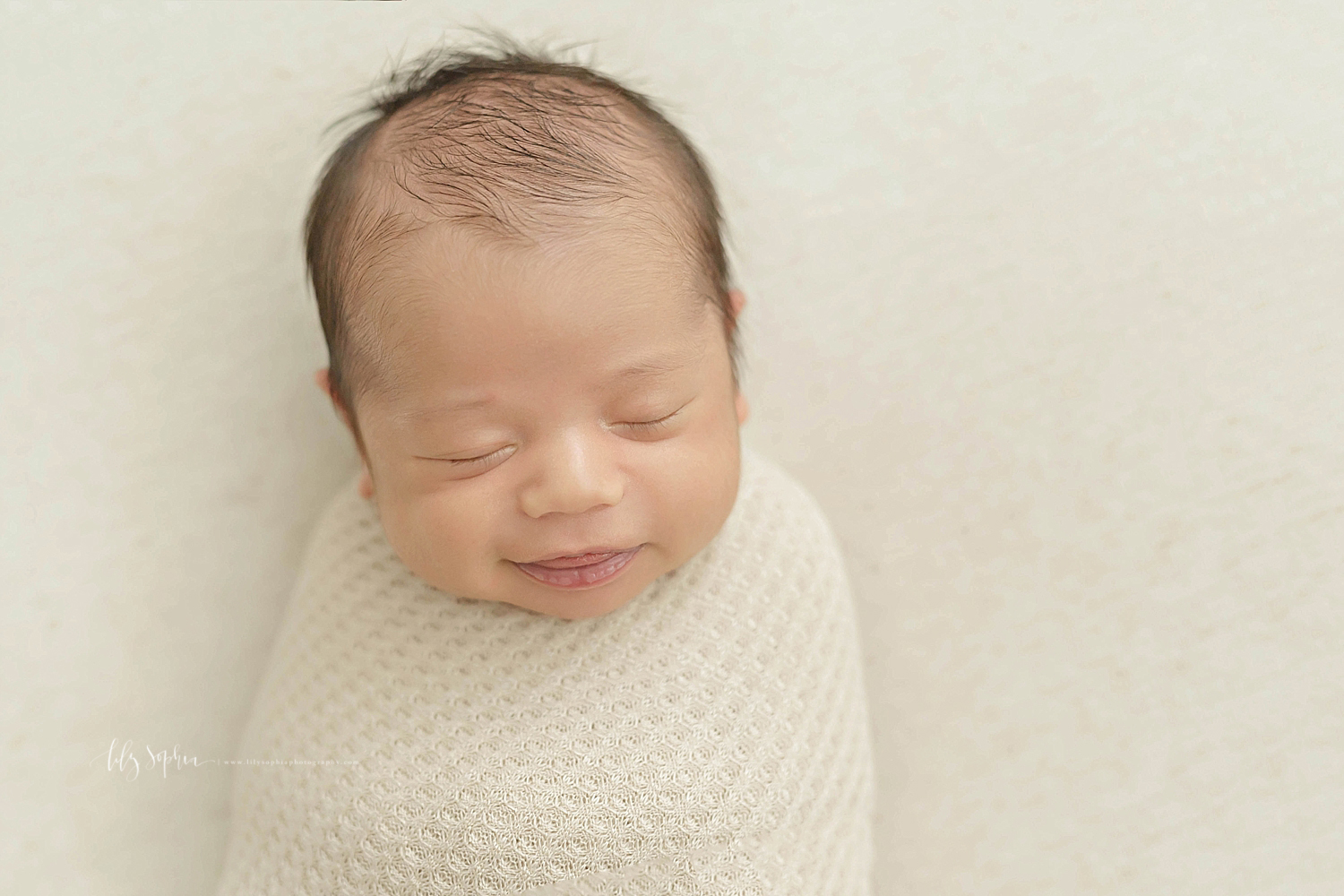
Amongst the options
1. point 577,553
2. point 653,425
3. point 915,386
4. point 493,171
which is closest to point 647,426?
point 653,425

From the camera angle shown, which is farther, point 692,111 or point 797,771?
point 692,111

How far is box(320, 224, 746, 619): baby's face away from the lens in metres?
0.92

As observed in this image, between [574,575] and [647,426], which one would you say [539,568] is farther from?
[647,426]

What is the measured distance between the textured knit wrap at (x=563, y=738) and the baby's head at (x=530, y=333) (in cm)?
9

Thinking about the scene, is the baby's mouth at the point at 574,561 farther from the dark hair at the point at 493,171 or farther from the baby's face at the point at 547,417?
the dark hair at the point at 493,171

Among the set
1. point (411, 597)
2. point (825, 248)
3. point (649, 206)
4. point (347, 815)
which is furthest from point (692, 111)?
point (347, 815)

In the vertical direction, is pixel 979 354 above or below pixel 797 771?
above

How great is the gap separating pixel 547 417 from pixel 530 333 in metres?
0.08

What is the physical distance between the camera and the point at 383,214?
3.15 feet

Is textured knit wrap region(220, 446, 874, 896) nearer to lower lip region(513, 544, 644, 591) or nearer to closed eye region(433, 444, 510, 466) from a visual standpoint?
lower lip region(513, 544, 644, 591)

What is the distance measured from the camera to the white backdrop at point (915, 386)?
125 centimetres

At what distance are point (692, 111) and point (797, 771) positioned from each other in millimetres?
844

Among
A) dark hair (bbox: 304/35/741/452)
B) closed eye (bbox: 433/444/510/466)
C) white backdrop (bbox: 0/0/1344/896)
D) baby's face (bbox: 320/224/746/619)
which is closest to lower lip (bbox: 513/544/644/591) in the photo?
baby's face (bbox: 320/224/746/619)

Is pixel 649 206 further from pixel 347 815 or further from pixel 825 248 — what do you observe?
pixel 347 815
